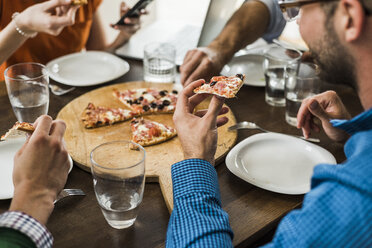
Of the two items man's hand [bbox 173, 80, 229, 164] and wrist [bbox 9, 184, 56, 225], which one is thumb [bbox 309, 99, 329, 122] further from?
wrist [bbox 9, 184, 56, 225]

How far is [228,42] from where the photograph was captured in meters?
2.37

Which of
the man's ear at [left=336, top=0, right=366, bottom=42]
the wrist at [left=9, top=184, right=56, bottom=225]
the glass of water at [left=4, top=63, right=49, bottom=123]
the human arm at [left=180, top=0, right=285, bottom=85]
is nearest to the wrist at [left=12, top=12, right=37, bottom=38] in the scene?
the glass of water at [left=4, top=63, right=49, bottom=123]

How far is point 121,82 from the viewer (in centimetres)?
236

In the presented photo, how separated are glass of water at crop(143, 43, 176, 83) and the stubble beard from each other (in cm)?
112

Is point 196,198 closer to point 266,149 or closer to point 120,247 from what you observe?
point 120,247

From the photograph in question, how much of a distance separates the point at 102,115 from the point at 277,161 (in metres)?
0.87

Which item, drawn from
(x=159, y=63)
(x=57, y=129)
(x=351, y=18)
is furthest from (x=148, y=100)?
(x=351, y=18)

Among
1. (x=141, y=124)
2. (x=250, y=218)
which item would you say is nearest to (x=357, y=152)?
(x=250, y=218)

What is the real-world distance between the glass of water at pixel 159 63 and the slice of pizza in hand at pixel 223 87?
67cm

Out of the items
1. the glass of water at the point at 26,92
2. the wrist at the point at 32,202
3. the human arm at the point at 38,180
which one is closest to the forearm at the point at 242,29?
Answer: the glass of water at the point at 26,92

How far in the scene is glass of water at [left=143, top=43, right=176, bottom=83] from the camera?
2.27m

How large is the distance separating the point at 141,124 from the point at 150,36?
1283 mm

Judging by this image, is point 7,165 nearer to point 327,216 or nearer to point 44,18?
point 44,18

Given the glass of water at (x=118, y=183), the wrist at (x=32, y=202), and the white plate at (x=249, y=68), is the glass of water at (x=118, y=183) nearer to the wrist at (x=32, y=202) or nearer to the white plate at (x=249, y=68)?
the wrist at (x=32, y=202)
